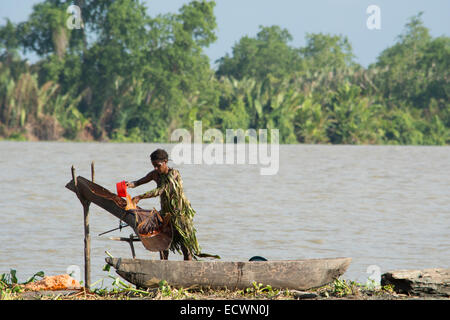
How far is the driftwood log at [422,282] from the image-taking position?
627 centimetres

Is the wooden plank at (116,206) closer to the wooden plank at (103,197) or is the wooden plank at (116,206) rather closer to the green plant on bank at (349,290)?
the wooden plank at (103,197)

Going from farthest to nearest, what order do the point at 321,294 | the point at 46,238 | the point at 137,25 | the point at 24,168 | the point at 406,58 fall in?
the point at 406,58 < the point at 137,25 < the point at 24,168 < the point at 46,238 < the point at 321,294

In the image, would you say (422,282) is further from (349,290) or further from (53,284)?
(53,284)

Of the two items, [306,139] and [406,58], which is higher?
[406,58]

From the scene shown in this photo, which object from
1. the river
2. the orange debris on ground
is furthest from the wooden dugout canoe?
the river

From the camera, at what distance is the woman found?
650 centimetres

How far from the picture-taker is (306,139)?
143 ft

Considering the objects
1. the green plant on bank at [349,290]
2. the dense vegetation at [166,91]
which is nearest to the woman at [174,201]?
Answer: the green plant on bank at [349,290]

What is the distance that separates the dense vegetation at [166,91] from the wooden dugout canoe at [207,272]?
35.0 meters

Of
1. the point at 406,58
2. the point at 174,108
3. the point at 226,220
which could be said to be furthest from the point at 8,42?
the point at 226,220

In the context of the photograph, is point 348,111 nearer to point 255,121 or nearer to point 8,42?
point 255,121

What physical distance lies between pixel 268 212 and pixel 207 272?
36.6 ft

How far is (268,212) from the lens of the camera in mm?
17266
